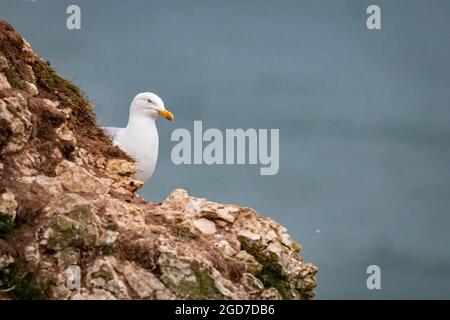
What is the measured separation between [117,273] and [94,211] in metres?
1.56

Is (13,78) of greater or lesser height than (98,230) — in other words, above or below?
above

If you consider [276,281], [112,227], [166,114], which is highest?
[166,114]

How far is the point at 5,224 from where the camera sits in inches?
853

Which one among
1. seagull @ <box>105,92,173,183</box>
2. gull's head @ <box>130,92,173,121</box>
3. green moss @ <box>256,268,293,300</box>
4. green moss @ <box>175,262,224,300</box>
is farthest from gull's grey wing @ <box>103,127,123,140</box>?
green moss @ <box>175,262,224,300</box>

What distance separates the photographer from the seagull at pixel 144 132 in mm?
29656

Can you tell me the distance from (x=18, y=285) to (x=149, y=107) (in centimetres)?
993

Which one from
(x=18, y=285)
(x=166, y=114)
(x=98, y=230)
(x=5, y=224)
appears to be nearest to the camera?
(x=18, y=285)

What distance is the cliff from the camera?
2144 centimetres

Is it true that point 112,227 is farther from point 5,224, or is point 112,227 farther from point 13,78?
point 13,78

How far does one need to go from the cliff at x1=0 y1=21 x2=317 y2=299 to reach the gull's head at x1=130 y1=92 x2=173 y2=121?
147 inches

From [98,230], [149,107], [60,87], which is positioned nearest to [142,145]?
[149,107]
